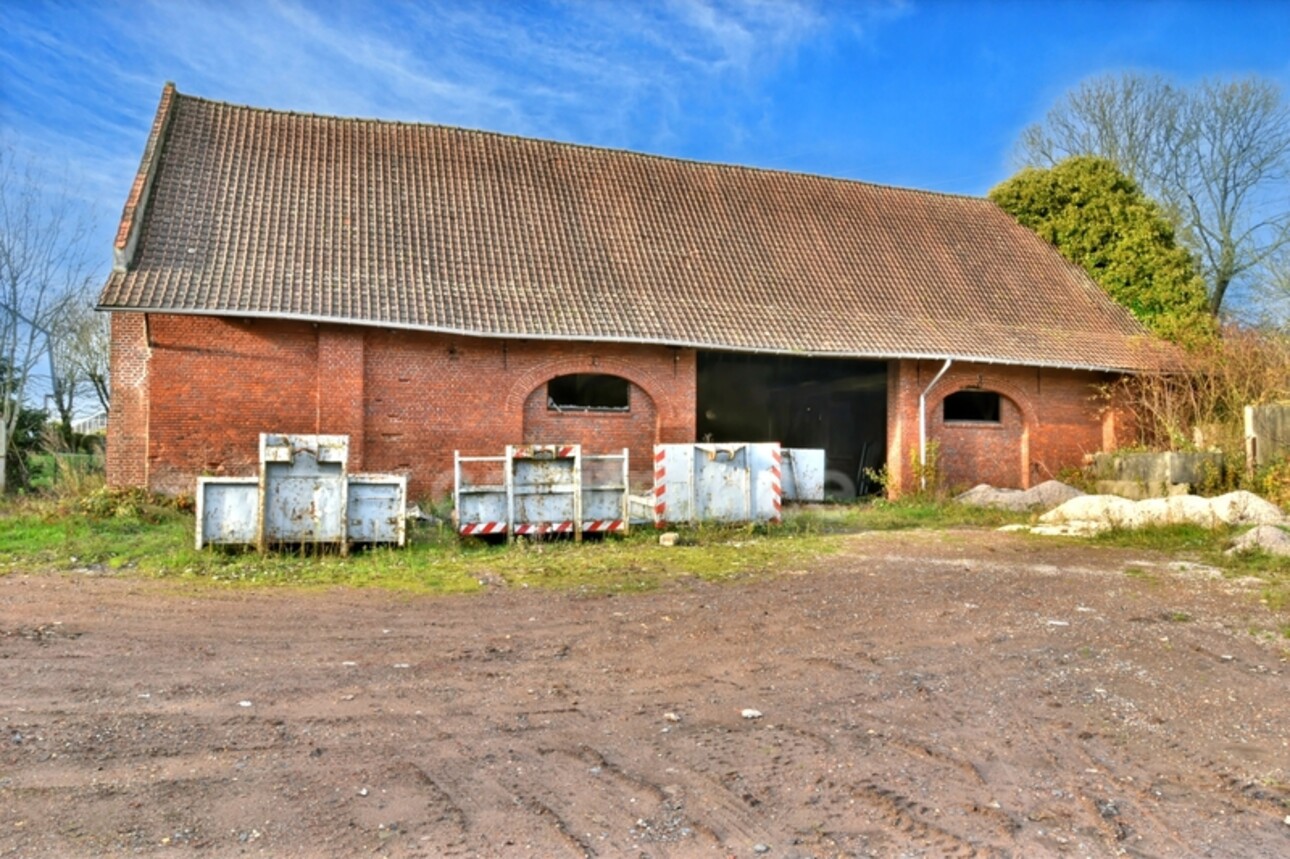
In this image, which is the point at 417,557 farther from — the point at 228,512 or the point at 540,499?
the point at 228,512

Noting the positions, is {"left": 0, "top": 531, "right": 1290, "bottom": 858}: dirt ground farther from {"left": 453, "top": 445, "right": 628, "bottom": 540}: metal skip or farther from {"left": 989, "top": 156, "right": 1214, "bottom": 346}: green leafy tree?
{"left": 989, "top": 156, "right": 1214, "bottom": 346}: green leafy tree

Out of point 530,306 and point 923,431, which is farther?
point 923,431

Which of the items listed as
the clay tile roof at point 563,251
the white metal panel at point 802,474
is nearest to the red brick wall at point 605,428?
the clay tile roof at point 563,251

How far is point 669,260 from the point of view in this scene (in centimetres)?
1861

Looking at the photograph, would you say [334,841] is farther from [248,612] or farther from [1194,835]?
[248,612]

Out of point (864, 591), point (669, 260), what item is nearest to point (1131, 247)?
point (669, 260)

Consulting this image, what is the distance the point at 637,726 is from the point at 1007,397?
16.5 metres

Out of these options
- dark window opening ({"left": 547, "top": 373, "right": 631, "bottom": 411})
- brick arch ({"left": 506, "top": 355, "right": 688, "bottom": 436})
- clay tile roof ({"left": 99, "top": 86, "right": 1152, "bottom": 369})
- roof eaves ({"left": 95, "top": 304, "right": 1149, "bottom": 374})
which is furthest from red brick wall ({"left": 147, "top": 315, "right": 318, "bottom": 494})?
dark window opening ({"left": 547, "top": 373, "right": 631, "bottom": 411})

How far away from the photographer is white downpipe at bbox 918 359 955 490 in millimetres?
18156

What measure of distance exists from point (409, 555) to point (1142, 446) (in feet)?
48.1

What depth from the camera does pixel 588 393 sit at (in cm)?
1686

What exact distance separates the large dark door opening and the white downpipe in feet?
5.30

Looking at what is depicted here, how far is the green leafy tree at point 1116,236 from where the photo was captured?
70.1 ft

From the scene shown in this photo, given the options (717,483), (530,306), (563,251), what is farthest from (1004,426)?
(530,306)
